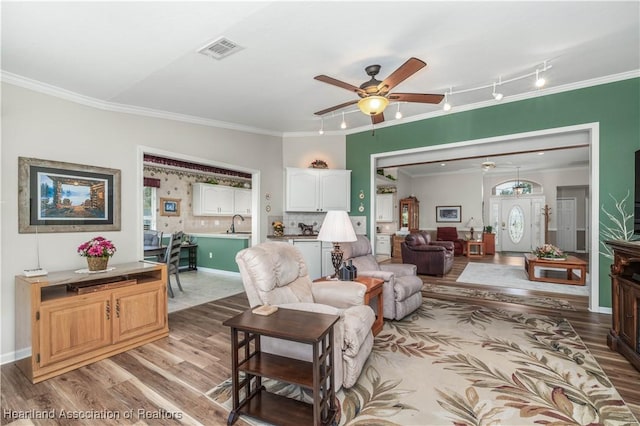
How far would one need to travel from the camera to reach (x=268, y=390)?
2.17 m

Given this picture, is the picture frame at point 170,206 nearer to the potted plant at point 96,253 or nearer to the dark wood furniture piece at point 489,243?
the potted plant at point 96,253

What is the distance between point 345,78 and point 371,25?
970mm

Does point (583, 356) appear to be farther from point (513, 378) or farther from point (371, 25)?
point (371, 25)

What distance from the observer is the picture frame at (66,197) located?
2852 mm

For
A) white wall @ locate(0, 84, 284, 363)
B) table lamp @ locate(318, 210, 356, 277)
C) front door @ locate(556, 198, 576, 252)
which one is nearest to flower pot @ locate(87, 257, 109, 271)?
white wall @ locate(0, 84, 284, 363)

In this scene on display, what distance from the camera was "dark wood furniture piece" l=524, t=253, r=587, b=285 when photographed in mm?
5371

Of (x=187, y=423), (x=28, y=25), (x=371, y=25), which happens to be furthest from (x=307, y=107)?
(x=187, y=423)

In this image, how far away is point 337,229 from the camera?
3.06 metres

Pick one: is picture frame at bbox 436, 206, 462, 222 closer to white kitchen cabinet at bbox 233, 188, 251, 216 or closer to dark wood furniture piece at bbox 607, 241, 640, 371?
white kitchen cabinet at bbox 233, 188, 251, 216

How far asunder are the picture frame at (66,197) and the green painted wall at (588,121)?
14.6 feet

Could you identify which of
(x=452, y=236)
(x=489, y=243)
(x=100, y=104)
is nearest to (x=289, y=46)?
(x=100, y=104)

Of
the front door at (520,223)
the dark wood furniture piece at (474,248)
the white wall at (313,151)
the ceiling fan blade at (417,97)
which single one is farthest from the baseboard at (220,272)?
the front door at (520,223)

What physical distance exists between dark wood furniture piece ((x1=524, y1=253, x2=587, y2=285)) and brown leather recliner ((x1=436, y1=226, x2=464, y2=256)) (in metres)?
3.22

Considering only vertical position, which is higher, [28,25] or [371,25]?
[371,25]
